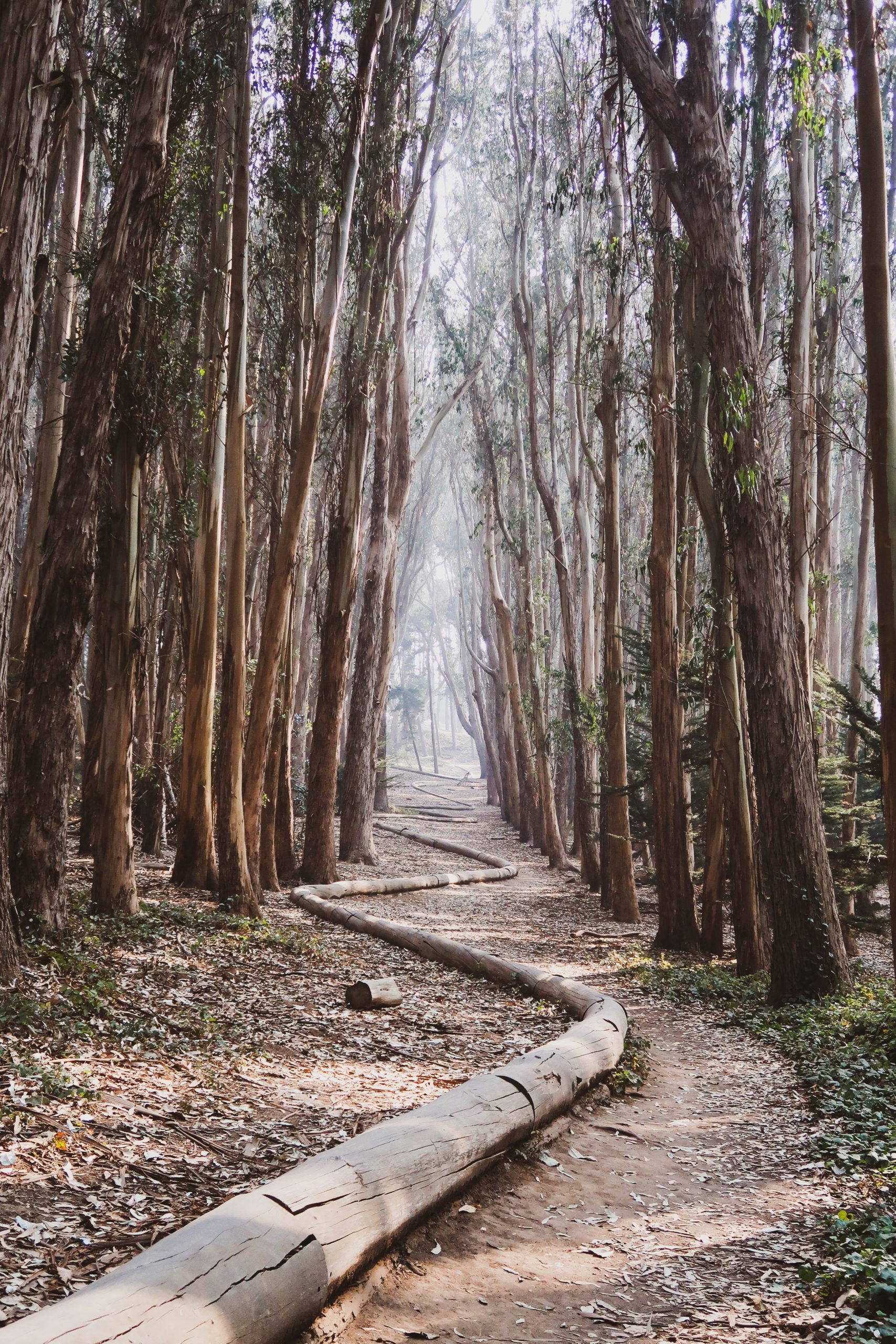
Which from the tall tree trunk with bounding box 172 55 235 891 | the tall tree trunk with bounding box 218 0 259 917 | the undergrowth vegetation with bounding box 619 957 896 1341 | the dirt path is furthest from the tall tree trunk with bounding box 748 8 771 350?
the dirt path

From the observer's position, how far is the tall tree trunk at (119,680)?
24.7 feet

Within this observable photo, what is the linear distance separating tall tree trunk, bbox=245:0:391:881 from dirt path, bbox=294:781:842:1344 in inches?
206

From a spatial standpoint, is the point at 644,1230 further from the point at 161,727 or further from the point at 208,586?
the point at 161,727

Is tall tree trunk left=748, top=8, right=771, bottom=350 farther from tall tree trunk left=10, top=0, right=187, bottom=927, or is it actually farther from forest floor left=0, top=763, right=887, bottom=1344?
forest floor left=0, top=763, right=887, bottom=1344

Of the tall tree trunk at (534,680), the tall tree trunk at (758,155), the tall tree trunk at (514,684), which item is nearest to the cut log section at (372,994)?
the tall tree trunk at (758,155)

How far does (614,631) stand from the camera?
1240 cm

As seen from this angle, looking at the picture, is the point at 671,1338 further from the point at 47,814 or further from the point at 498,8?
the point at 498,8

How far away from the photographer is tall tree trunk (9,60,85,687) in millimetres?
10180

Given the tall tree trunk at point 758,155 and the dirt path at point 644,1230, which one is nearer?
the dirt path at point 644,1230

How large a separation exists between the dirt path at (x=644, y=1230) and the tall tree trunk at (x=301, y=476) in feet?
17.2

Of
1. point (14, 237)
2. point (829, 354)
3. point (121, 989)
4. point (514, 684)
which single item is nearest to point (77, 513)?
point (14, 237)

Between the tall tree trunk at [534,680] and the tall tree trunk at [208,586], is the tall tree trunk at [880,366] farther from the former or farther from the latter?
the tall tree trunk at [534,680]

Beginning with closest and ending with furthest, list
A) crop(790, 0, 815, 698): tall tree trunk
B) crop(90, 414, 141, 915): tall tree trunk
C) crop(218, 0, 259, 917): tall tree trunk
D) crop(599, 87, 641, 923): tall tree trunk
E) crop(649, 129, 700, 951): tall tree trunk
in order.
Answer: crop(90, 414, 141, 915): tall tree trunk < crop(218, 0, 259, 917): tall tree trunk < crop(790, 0, 815, 698): tall tree trunk < crop(649, 129, 700, 951): tall tree trunk < crop(599, 87, 641, 923): tall tree trunk

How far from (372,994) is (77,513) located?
12.9 ft
